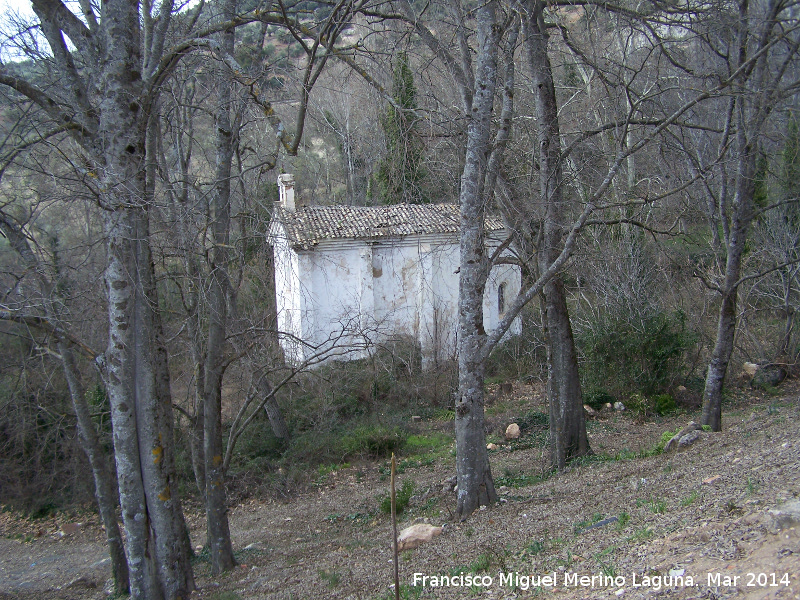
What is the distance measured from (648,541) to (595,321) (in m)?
12.4

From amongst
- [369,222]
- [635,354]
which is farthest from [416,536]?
[369,222]

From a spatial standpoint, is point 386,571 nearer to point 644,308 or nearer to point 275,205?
point 275,205

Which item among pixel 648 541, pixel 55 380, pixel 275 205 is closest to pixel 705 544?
pixel 648 541

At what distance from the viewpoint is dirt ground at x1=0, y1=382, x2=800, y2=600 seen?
3832 millimetres

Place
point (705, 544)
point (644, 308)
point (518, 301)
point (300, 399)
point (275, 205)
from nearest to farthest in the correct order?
point (705, 544) < point (518, 301) < point (275, 205) < point (644, 308) < point (300, 399)

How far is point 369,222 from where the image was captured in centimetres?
2172

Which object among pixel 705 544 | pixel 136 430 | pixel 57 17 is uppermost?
pixel 57 17

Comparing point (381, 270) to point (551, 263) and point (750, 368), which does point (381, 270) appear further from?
point (551, 263)

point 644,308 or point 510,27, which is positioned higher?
point 510,27

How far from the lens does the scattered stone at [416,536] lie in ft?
21.4

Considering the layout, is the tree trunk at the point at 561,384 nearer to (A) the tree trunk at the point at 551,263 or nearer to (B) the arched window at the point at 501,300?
(A) the tree trunk at the point at 551,263

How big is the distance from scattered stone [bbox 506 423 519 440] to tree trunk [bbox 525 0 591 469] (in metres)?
4.57

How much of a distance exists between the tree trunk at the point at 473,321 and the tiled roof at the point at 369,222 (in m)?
12.7

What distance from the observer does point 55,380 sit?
1376 centimetres
